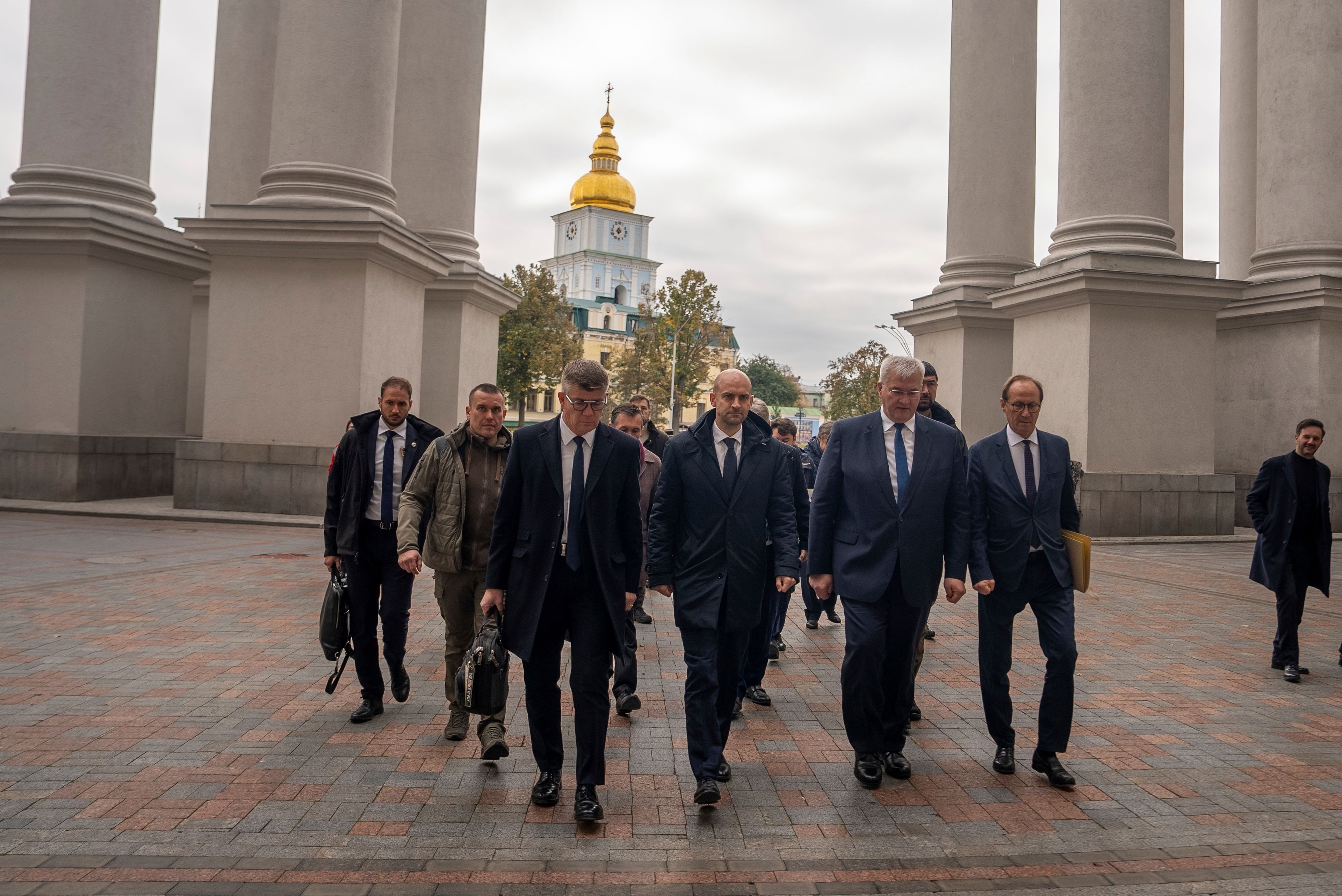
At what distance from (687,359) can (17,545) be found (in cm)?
5513

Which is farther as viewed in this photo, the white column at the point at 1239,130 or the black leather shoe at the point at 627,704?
the white column at the point at 1239,130

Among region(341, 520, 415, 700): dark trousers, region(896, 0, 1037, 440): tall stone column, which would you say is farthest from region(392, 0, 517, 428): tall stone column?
region(341, 520, 415, 700): dark trousers

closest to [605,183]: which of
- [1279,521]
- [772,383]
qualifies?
[772,383]

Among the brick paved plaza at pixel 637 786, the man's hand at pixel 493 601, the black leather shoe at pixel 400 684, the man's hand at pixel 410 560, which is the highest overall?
the man's hand at pixel 410 560

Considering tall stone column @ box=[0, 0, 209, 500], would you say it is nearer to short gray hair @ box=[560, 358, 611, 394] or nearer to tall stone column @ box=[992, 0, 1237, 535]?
short gray hair @ box=[560, 358, 611, 394]

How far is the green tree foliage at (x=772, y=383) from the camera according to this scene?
114750 mm

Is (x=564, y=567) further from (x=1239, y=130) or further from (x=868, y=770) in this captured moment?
(x=1239, y=130)

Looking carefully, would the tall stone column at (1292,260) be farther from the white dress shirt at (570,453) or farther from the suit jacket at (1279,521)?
the white dress shirt at (570,453)

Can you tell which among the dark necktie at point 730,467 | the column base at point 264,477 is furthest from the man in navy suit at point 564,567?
the column base at point 264,477

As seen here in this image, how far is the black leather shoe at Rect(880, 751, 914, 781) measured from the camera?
4809mm

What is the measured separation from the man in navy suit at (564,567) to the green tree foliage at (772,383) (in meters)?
107

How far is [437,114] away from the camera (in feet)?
63.7

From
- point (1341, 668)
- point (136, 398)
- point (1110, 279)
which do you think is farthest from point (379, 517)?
point (136, 398)

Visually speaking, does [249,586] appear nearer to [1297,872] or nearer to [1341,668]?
[1297,872]
